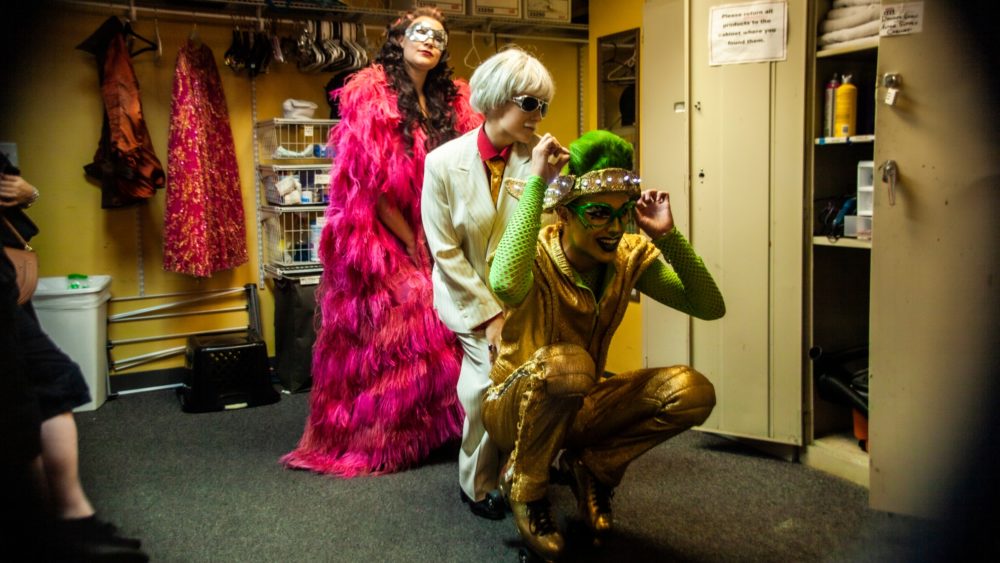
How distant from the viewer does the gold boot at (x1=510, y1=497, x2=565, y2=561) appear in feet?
5.09

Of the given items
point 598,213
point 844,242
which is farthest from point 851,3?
point 598,213

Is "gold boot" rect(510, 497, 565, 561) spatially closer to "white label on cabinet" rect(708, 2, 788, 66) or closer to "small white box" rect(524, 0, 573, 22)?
"white label on cabinet" rect(708, 2, 788, 66)

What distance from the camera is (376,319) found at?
228 cm

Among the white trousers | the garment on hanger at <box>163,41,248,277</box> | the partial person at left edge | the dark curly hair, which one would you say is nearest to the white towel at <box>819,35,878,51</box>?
the dark curly hair

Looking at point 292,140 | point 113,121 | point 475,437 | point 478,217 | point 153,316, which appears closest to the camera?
point 113,121

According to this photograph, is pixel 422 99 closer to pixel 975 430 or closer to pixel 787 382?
pixel 787 382

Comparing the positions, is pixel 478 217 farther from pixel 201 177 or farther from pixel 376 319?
pixel 201 177

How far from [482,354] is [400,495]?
1.58ft

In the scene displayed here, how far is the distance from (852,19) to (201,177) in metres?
1.86

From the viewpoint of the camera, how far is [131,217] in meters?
0.94

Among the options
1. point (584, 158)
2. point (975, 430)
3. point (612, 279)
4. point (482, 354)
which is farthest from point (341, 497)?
point (975, 430)

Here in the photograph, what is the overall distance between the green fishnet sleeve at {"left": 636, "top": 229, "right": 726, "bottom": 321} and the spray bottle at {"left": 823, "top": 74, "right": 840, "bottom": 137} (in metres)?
0.74

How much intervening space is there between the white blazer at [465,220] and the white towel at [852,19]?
2.89 feet

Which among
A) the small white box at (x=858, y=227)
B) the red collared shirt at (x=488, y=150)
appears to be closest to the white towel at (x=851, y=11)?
the small white box at (x=858, y=227)
